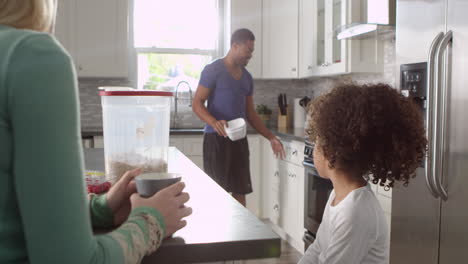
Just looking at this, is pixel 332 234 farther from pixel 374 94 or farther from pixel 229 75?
pixel 229 75

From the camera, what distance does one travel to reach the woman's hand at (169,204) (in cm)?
86

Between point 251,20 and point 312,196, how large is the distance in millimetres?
2107

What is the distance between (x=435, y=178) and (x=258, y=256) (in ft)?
4.73

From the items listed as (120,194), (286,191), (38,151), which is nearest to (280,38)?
(286,191)

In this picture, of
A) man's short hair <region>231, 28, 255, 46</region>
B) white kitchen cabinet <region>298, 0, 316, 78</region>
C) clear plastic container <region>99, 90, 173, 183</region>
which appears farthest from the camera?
white kitchen cabinet <region>298, 0, 316, 78</region>

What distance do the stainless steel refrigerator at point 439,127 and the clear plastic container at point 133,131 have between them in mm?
1296

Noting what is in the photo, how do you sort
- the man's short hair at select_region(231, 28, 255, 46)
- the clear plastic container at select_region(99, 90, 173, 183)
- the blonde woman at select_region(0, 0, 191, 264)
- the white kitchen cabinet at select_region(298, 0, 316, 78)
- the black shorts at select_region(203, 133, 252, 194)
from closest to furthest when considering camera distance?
the blonde woman at select_region(0, 0, 191, 264) → the clear plastic container at select_region(99, 90, 173, 183) → the man's short hair at select_region(231, 28, 255, 46) → the black shorts at select_region(203, 133, 252, 194) → the white kitchen cabinet at select_region(298, 0, 316, 78)

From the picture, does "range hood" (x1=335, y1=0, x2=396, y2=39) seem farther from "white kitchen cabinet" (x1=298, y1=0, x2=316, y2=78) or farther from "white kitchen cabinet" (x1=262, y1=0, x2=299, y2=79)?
"white kitchen cabinet" (x1=262, y1=0, x2=299, y2=79)

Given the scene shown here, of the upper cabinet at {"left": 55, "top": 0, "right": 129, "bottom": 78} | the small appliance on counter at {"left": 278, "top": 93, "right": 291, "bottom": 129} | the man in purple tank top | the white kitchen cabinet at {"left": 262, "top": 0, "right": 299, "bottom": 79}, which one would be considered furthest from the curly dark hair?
the upper cabinet at {"left": 55, "top": 0, "right": 129, "bottom": 78}

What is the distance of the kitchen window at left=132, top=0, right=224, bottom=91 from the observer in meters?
5.07

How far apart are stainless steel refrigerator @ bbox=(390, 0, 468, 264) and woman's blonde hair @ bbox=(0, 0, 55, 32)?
171 cm

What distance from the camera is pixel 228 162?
365cm

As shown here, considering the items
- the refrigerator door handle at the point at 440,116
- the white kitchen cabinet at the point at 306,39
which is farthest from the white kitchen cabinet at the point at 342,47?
the refrigerator door handle at the point at 440,116

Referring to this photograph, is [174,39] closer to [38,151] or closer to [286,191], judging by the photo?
[286,191]
